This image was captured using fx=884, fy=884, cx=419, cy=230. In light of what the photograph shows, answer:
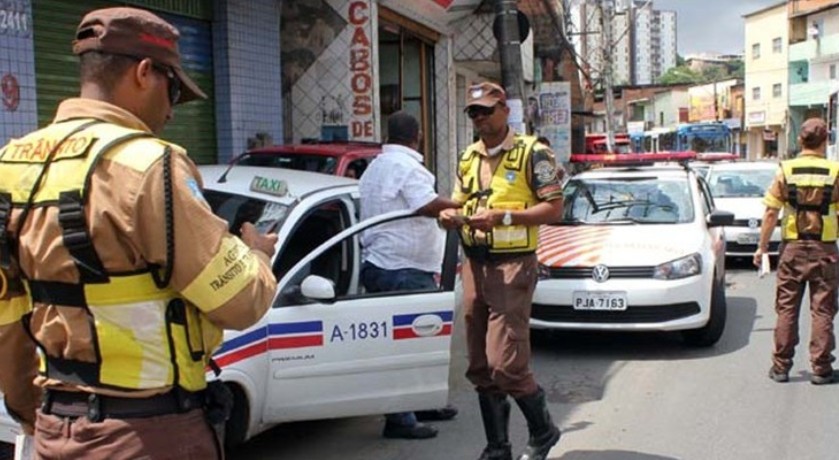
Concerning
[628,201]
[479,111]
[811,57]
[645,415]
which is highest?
[811,57]

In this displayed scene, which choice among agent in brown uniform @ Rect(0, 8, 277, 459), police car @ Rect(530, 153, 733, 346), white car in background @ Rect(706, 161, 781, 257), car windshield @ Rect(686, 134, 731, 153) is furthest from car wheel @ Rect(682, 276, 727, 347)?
car windshield @ Rect(686, 134, 731, 153)

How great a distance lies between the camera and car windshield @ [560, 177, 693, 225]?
826 centimetres

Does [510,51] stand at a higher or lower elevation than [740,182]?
higher

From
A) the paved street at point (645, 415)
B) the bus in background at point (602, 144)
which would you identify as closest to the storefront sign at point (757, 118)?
the bus in background at point (602, 144)

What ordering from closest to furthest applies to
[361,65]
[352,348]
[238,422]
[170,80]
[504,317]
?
1. [170,80]
2. [238,422]
3. [504,317]
4. [352,348]
5. [361,65]

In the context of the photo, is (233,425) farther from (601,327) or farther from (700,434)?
(601,327)

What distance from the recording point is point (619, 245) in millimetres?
7527

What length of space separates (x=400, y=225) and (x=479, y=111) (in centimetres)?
90

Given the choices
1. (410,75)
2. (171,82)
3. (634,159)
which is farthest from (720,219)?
(410,75)

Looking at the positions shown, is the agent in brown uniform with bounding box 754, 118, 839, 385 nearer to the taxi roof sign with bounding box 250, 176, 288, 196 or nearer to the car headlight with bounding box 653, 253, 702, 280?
the car headlight with bounding box 653, 253, 702, 280

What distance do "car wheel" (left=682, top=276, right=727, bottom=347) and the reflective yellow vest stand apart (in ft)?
11.5

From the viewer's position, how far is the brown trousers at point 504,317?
4379mm

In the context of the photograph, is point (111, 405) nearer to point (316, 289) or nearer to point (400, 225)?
point (316, 289)

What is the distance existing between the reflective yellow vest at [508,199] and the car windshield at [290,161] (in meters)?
3.64
